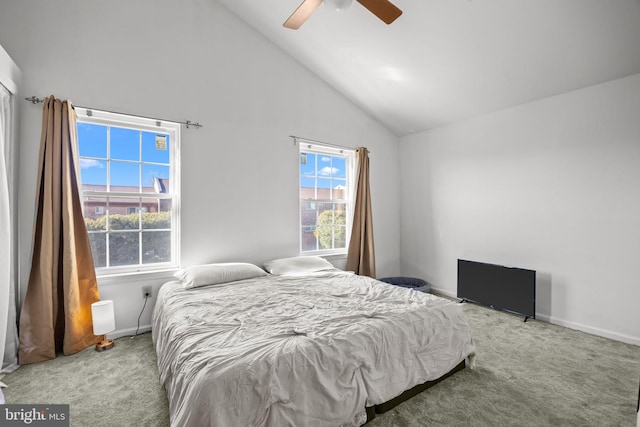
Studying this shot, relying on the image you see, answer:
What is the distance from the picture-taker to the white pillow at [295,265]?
126 inches

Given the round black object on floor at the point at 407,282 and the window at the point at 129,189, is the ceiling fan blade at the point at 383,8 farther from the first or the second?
the round black object on floor at the point at 407,282

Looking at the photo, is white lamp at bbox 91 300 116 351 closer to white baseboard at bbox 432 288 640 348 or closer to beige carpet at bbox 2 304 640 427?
beige carpet at bbox 2 304 640 427

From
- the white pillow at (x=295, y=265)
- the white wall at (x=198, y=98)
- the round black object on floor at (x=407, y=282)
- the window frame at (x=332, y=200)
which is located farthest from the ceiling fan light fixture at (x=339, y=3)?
the round black object on floor at (x=407, y=282)

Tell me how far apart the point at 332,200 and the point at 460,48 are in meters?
2.30

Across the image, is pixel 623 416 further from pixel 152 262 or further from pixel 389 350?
pixel 152 262

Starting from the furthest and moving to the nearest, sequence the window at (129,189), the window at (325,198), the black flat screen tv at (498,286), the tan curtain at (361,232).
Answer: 1. the tan curtain at (361,232)
2. the window at (325,198)
3. the black flat screen tv at (498,286)
4. the window at (129,189)

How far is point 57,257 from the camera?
2393 mm

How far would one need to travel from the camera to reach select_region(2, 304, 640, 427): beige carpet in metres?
1.66

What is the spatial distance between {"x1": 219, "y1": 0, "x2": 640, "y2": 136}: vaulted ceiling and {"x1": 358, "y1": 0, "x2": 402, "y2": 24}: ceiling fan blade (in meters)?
0.65

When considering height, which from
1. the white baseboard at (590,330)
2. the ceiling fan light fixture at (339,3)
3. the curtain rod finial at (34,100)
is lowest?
the white baseboard at (590,330)

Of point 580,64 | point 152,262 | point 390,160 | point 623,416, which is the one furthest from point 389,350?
point 390,160

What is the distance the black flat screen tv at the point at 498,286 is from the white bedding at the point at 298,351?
1544 mm

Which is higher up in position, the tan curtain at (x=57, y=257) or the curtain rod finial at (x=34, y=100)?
the curtain rod finial at (x=34, y=100)

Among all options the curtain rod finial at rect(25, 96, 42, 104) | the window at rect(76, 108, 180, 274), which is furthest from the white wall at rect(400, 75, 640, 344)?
the curtain rod finial at rect(25, 96, 42, 104)
